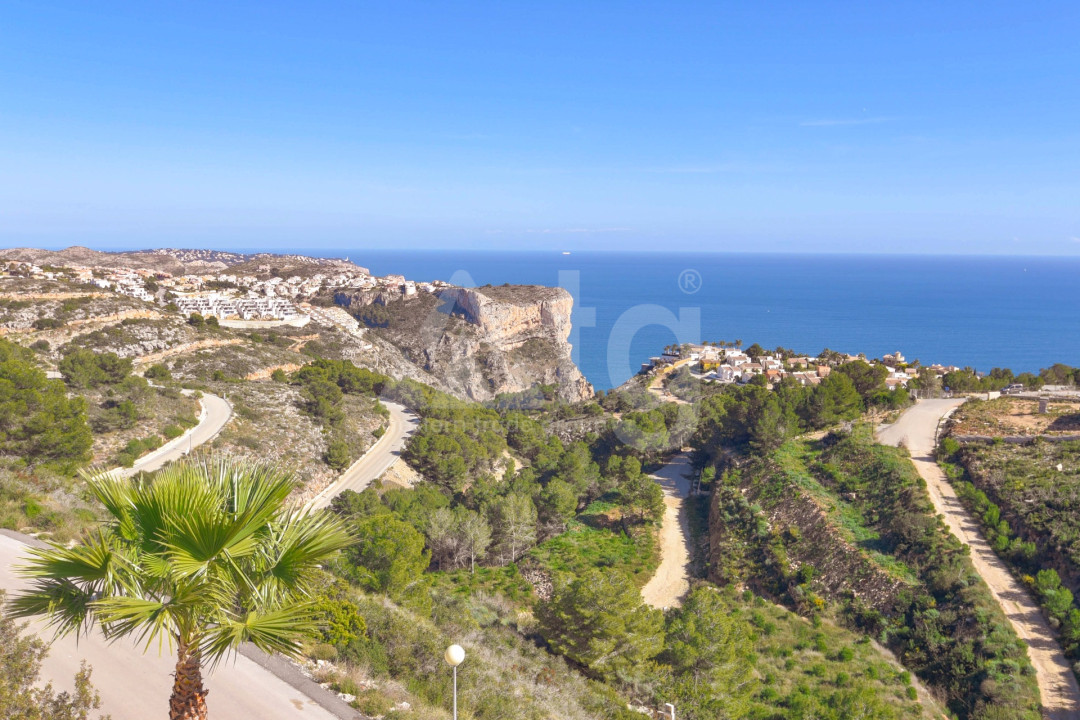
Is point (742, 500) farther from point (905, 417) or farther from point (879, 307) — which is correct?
point (879, 307)

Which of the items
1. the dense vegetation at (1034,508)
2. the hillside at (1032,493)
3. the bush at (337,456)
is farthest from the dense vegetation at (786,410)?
the bush at (337,456)

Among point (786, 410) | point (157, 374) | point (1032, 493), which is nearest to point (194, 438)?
point (157, 374)

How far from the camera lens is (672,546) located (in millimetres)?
18922

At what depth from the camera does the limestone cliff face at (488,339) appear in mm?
51719

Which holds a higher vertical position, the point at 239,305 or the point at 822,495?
the point at 239,305

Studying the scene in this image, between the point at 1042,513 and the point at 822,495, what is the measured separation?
5.37 meters

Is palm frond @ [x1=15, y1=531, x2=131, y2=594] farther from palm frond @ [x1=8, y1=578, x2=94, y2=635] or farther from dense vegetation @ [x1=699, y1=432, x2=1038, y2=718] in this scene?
dense vegetation @ [x1=699, y1=432, x2=1038, y2=718]

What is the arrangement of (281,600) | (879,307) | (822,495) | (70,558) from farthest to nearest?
(879,307)
(822,495)
(281,600)
(70,558)

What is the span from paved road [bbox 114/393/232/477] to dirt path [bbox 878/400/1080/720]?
18828mm

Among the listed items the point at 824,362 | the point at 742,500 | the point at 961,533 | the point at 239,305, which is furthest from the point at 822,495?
the point at 239,305

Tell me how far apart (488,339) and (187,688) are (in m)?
50.1

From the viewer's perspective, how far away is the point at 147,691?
588cm

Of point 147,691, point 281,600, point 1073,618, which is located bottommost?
point 1073,618

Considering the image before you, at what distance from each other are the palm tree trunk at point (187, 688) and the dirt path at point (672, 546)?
11.3 meters
